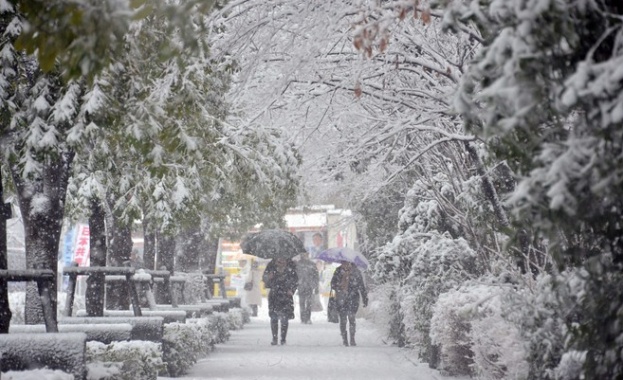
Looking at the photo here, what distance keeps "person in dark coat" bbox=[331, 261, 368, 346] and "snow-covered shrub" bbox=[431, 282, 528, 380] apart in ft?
25.2

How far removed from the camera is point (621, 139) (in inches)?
159

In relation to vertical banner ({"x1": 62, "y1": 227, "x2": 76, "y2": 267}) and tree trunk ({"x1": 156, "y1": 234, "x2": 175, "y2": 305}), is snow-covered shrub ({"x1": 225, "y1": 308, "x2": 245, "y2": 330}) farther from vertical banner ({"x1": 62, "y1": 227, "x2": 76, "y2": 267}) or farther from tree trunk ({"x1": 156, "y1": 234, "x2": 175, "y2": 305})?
vertical banner ({"x1": 62, "y1": 227, "x2": 76, "y2": 267})

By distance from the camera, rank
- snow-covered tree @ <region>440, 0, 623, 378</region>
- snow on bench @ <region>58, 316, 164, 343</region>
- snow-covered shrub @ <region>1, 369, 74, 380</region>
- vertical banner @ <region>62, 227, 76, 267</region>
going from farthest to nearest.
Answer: vertical banner @ <region>62, 227, 76, 267</region>
snow on bench @ <region>58, 316, 164, 343</region>
snow-covered shrub @ <region>1, 369, 74, 380</region>
snow-covered tree @ <region>440, 0, 623, 378</region>

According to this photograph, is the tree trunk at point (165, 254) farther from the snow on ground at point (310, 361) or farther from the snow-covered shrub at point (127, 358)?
the snow-covered shrub at point (127, 358)

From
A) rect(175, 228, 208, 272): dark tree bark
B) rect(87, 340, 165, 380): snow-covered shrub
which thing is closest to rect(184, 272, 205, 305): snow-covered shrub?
rect(175, 228, 208, 272): dark tree bark

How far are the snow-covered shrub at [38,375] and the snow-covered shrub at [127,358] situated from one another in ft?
5.06

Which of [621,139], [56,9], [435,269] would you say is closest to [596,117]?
[621,139]

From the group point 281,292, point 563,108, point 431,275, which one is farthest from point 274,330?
point 563,108

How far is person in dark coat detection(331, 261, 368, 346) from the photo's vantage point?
66.8 feet

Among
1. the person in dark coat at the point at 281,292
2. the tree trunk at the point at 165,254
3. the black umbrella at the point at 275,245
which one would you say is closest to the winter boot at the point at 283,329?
the person in dark coat at the point at 281,292

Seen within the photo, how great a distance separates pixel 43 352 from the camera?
762 cm

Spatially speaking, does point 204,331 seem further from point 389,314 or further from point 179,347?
point 389,314

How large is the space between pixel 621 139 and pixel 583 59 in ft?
2.41

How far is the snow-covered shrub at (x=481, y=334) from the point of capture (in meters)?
8.07
